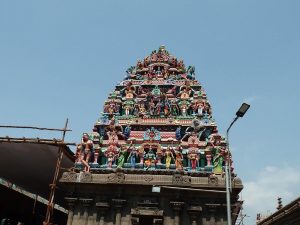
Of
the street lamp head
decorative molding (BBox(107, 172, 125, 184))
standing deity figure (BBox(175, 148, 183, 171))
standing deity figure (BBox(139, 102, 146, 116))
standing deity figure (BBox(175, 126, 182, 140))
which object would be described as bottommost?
decorative molding (BBox(107, 172, 125, 184))

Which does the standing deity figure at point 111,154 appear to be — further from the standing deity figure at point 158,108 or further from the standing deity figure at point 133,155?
the standing deity figure at point 158,108

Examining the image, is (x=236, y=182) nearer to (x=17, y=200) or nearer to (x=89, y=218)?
(x=89, y=218)

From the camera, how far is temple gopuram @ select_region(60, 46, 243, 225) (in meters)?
25.0

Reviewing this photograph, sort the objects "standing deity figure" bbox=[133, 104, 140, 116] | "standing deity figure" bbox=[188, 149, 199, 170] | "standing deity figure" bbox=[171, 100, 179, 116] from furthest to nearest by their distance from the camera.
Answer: "standing deity figure" bbox=[133, 104, 140, 116] < "standing deity figure" bbox=[171, 100, 179, 116] < "standing deity figure" bbox=[188, 149, 199, 170]

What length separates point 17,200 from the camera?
35031 millimetres

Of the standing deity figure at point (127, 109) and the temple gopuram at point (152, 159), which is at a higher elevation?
the standing deity figure at point (127, 109)

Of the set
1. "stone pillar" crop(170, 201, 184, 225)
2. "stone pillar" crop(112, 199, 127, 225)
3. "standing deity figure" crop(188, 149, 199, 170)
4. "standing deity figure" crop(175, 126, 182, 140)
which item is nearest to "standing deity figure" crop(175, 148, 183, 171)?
"standing deity figure" crop(188, 149, 199, 170)

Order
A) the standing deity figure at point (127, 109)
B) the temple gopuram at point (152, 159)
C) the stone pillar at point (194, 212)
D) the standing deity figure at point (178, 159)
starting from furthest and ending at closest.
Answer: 1. the standing deity figure at point (127, 109)
2. the standing deity figure at point (178, 159)
3. the temple gopuram at point (152, 159)
4. the stone pillar at point (194, 212)

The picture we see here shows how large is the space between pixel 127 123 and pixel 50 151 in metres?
7.38

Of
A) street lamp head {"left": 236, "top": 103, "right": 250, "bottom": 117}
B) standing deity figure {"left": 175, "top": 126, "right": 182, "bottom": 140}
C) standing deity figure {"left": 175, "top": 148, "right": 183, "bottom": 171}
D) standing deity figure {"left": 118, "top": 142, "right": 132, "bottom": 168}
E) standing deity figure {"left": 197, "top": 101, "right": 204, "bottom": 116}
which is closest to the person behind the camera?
street lamp head {"left": 236, "top": 103, "right": 250, "bottom": 117}

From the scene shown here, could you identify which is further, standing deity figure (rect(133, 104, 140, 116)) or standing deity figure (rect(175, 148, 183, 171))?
standing deity figure (rect(133, 104, 140, 116))

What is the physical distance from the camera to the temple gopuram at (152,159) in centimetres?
2505

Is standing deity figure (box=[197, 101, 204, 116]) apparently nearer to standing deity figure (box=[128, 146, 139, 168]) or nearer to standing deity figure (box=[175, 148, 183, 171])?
standing deity figure (box=[175, 148, 183, 171])

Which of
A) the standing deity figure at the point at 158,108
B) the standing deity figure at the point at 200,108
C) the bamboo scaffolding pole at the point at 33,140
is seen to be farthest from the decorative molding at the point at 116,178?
the standing deity figure at the point at 200,108
